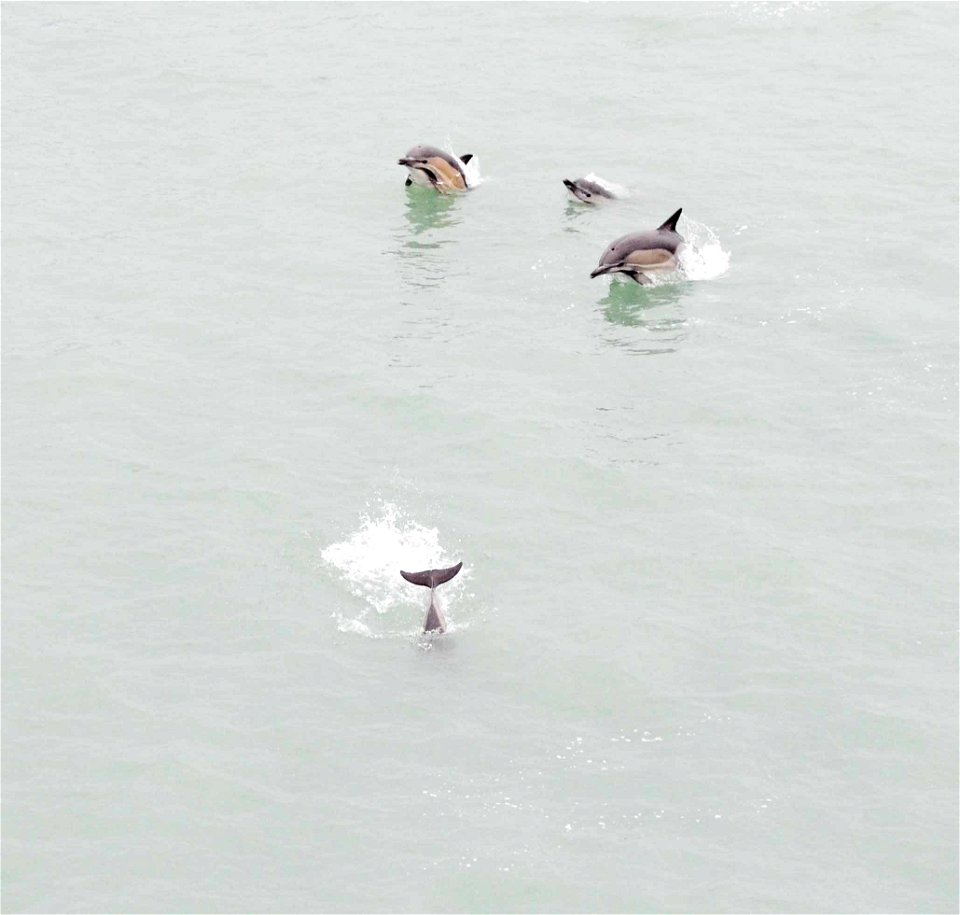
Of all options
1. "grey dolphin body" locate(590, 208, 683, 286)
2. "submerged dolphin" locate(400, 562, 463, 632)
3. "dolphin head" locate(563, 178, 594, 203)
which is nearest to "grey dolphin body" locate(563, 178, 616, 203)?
"dolphin head" locate(563, 178, 594, 203)

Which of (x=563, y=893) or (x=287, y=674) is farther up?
(x=287, y=674)

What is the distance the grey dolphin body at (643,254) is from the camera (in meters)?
29.1

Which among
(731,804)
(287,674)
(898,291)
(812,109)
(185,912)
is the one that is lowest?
(185,912)

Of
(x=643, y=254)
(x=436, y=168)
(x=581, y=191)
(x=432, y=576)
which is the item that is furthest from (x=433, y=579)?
(x=436, y=168)

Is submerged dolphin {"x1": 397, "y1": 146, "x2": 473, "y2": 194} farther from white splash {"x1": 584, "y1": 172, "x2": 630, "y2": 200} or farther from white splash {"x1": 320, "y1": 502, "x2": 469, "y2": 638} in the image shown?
white splash {"x1": 320, "y1": 502, "x2": 469, "y2": 638}

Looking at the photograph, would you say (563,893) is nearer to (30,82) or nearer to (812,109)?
(812,109)

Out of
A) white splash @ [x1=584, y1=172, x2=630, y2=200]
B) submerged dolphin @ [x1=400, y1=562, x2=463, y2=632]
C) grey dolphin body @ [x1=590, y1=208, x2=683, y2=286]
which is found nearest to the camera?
submerged dolphin @ [x1=400, y1=562, x2=463, y2=632]

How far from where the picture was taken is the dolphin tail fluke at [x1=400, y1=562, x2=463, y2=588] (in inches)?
808

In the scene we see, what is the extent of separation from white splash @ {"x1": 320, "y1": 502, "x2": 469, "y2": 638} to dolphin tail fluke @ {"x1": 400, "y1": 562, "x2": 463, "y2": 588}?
565 mm

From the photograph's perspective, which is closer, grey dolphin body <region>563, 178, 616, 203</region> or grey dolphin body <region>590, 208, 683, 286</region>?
grey dolphin body <region>590, 208, 683, 286</region>

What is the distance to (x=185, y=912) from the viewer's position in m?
16.6

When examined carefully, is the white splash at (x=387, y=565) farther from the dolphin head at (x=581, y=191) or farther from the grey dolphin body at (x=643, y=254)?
the dolphin head at (x=581, y=191)

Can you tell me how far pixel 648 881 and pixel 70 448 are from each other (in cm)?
1198

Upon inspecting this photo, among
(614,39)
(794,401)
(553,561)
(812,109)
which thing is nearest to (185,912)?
(553,561)
